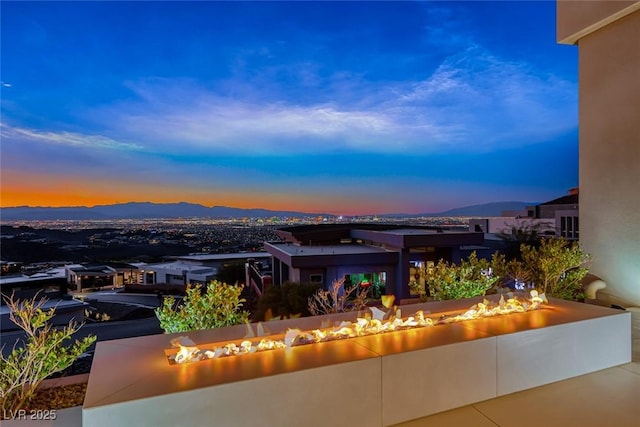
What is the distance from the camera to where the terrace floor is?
95.0 inches

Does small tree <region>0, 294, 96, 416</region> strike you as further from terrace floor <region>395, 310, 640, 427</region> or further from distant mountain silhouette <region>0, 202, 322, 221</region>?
distant mountain silhouette <region>0, 202, 322, 221</region>

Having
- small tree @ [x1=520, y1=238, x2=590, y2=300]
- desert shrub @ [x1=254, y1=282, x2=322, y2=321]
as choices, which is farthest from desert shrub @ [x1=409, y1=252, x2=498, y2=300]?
desert shrub @ [x1=254, y1=282, x2=322, y2=321]

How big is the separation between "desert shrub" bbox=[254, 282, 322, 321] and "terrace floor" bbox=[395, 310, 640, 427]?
20.5 feet

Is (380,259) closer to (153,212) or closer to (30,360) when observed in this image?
(153,212)

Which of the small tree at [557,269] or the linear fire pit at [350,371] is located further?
the small tree at [557,269]

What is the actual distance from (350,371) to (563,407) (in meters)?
1.63

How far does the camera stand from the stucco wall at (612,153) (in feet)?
15.8

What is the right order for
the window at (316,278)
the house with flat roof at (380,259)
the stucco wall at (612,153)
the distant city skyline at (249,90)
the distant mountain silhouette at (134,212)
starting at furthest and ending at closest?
the window at (316,278)
the house with flat roof at (380,259)
the distant mountain silhouette at (134,212)
the distant city skyline at (249,90)
the stucco wall at (612,153)

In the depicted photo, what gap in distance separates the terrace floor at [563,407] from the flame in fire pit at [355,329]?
67 centimetres

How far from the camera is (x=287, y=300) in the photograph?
9.18 m

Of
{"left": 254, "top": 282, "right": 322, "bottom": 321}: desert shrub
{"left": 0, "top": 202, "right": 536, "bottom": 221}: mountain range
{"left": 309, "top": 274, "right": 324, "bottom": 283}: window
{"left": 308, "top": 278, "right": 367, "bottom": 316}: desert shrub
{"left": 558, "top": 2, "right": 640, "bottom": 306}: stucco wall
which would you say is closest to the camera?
{"left": 558, "top": 2, "right": 640, "bottom": 306}: stucco wall

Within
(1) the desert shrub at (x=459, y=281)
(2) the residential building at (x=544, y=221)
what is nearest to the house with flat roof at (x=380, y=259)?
(1) the desert shrub at (x=459, y=281)

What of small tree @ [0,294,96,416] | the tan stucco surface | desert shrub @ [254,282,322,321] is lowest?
desert shrub @ [254,282,322,321]

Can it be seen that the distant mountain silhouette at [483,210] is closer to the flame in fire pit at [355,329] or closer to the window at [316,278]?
the window at [316,278]
